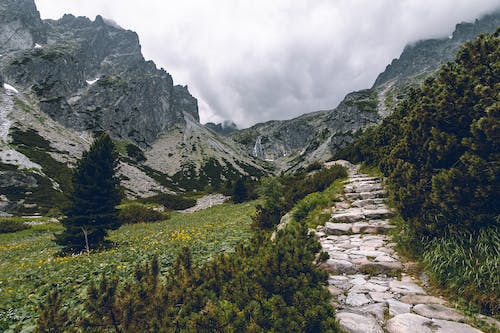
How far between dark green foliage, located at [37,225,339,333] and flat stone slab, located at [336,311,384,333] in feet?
1.47

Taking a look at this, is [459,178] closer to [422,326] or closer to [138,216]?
[422,326]

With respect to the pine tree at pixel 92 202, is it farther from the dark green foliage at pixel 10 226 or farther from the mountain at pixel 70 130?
the mountain at pixel 70 130

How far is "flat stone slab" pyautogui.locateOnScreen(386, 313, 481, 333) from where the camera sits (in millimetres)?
3495

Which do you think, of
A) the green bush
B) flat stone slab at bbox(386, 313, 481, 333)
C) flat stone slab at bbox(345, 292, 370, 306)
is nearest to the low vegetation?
the green bush

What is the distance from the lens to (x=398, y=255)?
6523 millimetres

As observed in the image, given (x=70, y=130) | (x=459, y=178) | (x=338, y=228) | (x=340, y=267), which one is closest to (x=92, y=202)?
(x=338, y=228)

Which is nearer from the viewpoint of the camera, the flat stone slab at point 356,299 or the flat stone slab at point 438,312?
the flat stone slab at point 438,312

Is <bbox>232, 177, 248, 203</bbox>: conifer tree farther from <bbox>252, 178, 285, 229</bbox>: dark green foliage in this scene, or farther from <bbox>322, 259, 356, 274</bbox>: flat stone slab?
<bbox>322, 259, 356, 274</bbox>: flat stone slab

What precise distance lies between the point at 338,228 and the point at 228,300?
20.5ft

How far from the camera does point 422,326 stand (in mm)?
3611

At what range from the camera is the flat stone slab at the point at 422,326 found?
3495 millimetres

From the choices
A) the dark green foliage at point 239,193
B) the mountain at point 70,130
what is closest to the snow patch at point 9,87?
the mountain at point 70,130

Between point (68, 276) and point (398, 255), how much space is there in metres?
9.65

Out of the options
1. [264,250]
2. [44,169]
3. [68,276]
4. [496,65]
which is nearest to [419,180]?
[496,65]
